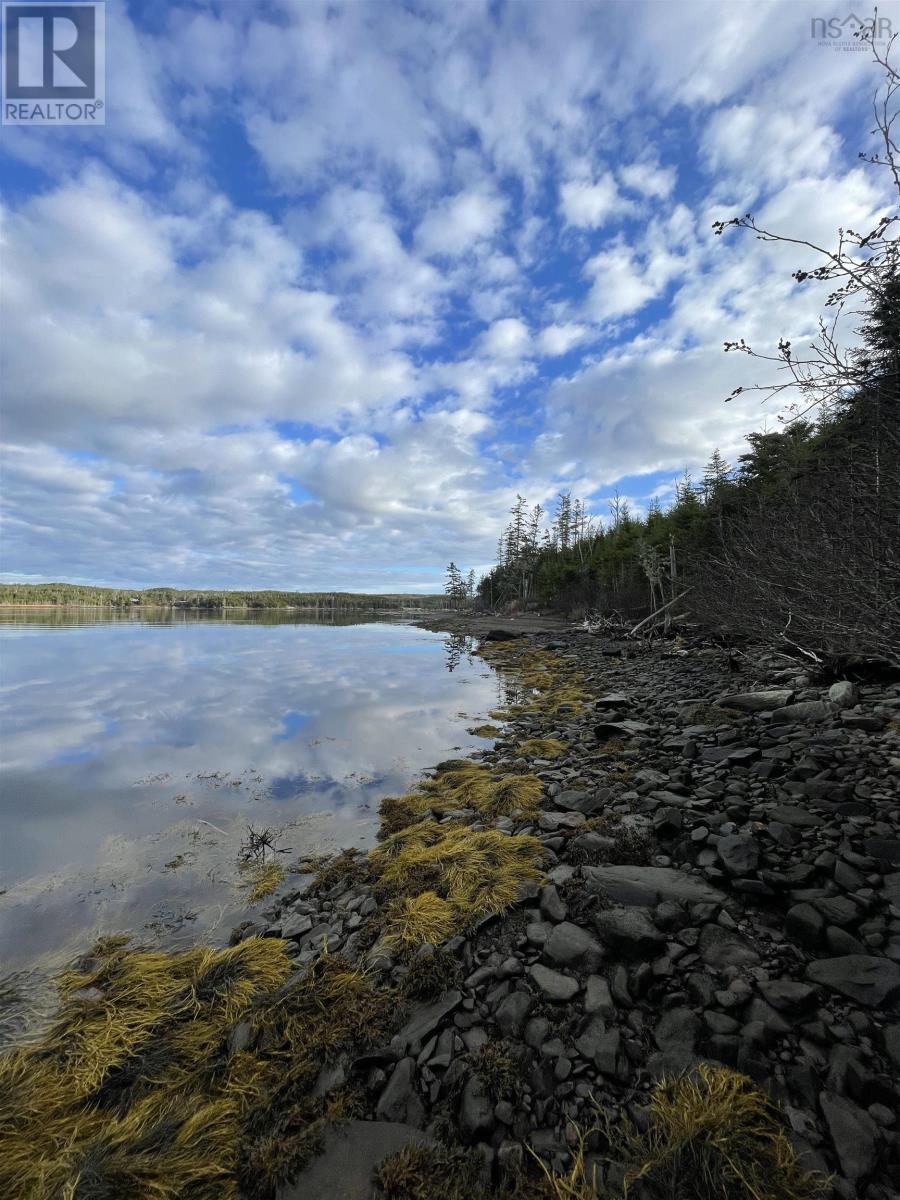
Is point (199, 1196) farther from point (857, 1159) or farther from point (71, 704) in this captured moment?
point (71, 704)

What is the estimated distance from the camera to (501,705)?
13477mm

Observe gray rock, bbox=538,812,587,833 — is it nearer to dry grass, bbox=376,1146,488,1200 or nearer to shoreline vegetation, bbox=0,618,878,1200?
shoreline vegetation, bbox=0,618,878,1200

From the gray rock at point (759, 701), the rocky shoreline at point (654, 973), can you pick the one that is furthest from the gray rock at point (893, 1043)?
the gray rock at point (759, 701)

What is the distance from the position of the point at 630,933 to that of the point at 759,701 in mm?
6660

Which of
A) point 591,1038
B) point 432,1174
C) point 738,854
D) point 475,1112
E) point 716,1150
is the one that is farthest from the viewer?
point 738,854

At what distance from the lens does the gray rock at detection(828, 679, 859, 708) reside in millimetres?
7055

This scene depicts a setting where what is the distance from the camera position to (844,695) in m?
7.12

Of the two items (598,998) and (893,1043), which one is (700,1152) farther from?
(893,1043)

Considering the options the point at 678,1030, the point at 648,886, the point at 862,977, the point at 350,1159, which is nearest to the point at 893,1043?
the point at 862,977

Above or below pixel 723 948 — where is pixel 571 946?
below

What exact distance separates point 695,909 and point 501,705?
10260mm

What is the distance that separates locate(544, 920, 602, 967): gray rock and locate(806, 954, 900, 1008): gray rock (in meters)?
1.17

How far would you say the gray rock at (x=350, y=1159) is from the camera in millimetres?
1948

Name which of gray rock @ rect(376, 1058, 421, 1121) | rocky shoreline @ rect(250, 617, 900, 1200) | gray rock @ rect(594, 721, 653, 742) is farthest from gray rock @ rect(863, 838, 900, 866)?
gray rock @ rect(594, 721, 653, 742)
